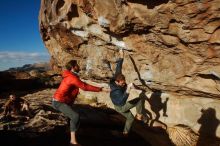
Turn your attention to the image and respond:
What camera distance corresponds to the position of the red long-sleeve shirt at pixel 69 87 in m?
6.49

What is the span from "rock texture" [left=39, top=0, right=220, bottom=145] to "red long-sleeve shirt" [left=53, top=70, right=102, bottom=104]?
277 centimetres

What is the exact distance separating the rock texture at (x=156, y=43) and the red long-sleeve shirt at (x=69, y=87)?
9.09 ft

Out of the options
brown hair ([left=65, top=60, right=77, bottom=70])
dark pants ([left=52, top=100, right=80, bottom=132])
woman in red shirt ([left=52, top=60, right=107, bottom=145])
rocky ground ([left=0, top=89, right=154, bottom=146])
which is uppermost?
brown hair ([left=65, top=60, right=77, bottom=70])

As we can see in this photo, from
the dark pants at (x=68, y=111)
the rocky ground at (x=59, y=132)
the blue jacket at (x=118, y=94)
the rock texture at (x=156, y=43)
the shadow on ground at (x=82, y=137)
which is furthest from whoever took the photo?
the rocky ground at (x=59, y=132)

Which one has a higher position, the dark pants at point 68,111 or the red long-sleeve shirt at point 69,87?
the red long-sleeve shirt at point 69,87

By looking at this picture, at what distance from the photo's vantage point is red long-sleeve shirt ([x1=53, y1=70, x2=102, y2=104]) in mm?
6491

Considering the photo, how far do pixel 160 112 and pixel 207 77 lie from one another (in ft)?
10.8

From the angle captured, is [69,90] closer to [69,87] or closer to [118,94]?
[69,87]

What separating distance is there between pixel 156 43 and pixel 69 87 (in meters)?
3.46

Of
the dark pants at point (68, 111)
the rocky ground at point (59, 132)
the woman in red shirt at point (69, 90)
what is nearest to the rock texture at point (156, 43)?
the rocky ground at point (59, 132)

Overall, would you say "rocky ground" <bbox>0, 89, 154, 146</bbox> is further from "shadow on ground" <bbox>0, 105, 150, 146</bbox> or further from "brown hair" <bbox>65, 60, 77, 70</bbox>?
"brown hair" <bbox>65, 60, 77, 70</bbox>

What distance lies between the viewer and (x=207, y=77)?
8742mm

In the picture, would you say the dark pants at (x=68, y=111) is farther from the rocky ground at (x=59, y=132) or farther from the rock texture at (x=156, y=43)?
the rock texture at (x=156, y=43)

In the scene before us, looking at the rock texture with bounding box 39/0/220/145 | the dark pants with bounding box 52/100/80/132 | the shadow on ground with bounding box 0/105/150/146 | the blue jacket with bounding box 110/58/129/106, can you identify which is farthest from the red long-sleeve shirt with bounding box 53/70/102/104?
the rock texture with bounding box 39/0/220/145
